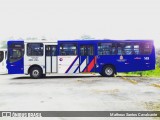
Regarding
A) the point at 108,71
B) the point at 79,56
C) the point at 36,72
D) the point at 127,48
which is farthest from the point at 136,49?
the point at 36,72

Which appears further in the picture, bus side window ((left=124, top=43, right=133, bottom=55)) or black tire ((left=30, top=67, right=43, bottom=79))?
bus side window ((left=124, top=43, right=133, bottom=55))

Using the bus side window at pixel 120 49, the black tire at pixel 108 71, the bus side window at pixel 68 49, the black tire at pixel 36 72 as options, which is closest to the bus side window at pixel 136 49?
the bus side window at pixel 120 49

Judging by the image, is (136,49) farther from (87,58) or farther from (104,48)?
(87,58)

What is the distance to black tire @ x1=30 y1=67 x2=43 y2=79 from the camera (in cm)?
2356

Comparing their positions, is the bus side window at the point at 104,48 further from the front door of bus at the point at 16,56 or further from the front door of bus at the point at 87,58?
the front door of bus at the point at 16,56

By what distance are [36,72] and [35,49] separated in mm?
1521

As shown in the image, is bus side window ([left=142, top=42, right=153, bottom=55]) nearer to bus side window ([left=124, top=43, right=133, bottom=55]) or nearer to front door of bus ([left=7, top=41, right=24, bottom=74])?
bus side window ([left=124, top=43, right=133, bottom=55])

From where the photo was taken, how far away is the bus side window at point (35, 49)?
23.5 m

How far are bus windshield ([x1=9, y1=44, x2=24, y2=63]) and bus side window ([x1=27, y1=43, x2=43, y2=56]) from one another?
456mm

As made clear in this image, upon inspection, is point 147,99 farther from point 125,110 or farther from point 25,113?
point 25,113

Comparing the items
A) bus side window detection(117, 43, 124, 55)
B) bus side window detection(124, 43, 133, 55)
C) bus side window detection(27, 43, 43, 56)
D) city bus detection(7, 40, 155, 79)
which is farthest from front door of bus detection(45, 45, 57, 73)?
bus side window detection(124, 43, 133, 55)

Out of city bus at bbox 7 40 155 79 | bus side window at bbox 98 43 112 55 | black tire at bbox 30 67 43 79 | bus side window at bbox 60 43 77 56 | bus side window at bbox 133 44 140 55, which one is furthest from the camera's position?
bus side window at bbox 133 44 140 55

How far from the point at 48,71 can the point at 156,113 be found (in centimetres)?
1514

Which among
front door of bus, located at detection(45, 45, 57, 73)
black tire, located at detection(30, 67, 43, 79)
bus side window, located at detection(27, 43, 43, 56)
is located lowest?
black tire, located at detection(30, 67, 43, 79)
